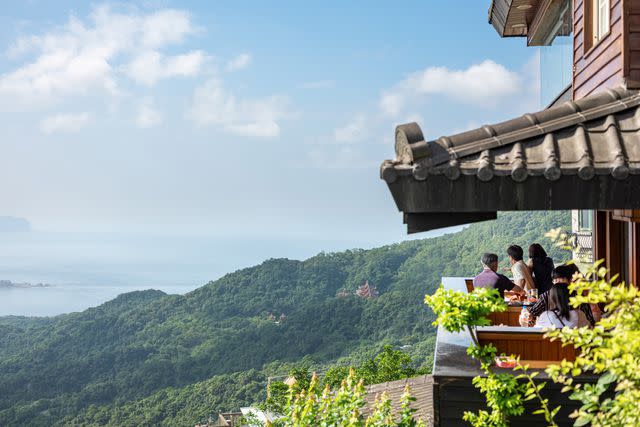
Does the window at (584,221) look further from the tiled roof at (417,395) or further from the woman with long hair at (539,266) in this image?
the woman with long hair at (539,266)

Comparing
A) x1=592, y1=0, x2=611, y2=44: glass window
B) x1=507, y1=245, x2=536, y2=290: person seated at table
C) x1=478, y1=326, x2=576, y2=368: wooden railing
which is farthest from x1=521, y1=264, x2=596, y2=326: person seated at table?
x1=507, y1=245, x2=536, y2=290: person seated at table

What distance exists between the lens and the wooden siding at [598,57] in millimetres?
6031

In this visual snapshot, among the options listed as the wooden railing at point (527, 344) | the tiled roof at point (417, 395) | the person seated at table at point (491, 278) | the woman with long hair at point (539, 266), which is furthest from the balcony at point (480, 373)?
the tiled roof at point (417, 395)

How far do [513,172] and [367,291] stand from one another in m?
61.1

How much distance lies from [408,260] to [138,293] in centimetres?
3525

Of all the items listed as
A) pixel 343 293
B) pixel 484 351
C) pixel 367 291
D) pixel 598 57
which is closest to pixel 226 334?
pixel 343 293

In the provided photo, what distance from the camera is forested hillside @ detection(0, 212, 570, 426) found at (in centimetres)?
5238

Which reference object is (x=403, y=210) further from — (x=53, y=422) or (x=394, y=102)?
(x=394, y=102)

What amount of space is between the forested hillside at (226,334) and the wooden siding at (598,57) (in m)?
36.2

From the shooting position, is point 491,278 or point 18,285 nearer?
point 491,278

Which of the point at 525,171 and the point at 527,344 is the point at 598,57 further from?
the point at 525,171

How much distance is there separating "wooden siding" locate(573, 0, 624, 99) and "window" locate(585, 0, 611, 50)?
34 mm

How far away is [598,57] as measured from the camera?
23.0ft

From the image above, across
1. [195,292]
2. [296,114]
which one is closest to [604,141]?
[195,292]
